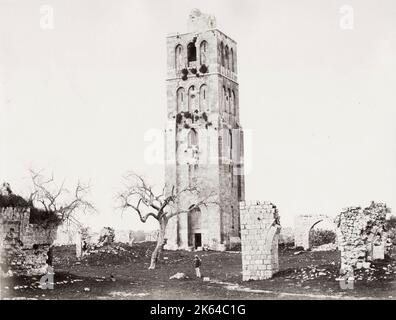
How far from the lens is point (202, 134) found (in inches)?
1845

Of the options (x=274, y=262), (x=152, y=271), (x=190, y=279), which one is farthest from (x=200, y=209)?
(x=274, y=262)

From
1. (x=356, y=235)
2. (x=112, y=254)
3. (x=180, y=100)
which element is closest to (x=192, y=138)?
(x=180, y=100)

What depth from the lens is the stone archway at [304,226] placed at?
43.2 meters

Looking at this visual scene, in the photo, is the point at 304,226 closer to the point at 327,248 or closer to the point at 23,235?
the point at 327,248

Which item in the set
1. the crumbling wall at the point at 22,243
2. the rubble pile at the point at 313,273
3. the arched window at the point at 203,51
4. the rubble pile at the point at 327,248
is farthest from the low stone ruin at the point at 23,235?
the arched window at the point at 203,51

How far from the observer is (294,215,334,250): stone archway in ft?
142

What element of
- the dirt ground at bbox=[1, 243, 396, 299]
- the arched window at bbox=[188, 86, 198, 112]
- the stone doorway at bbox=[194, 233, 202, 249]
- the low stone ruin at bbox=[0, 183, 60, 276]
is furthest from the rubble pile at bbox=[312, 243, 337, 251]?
A: the low stone ruin at bbox=[0, 183, 60, 276]

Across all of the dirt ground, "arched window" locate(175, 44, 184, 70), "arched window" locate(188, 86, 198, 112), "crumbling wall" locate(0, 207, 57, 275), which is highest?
"arched window" locate(175, 44, 184, 70)

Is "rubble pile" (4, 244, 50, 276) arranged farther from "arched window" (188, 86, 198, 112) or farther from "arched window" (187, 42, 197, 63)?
"arched window" (187, 42, 197, 63)

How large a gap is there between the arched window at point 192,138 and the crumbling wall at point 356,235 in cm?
2614

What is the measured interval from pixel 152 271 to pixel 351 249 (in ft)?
40.9

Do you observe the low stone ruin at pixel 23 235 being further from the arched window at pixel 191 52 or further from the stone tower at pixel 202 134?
the arched window at pixel 191 52
